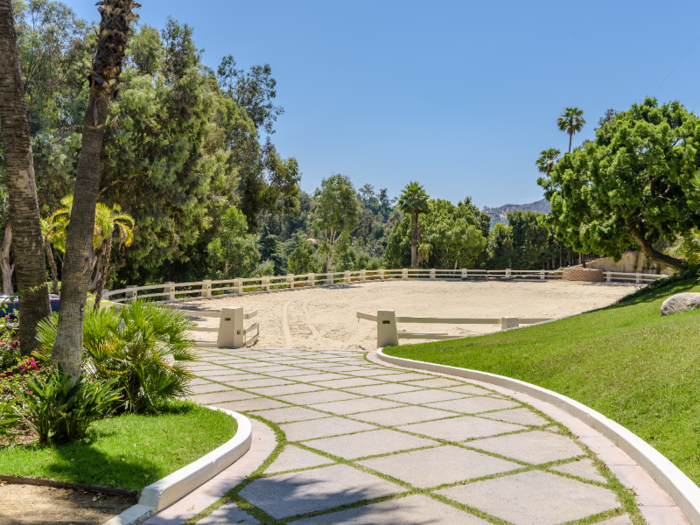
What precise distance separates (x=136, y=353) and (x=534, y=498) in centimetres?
509

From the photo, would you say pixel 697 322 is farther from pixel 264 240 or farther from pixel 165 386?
pixel 264 240

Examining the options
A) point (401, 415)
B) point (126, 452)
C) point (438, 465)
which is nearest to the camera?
point (126, 452)

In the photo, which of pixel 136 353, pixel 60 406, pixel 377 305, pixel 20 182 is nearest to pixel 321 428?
pixel 136 353

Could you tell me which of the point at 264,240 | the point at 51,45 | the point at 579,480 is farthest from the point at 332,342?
the point at 264,240

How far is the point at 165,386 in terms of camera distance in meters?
7.21

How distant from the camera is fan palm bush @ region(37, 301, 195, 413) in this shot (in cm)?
707

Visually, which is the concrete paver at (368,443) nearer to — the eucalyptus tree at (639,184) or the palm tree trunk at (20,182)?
the palm tree trunk at (20,182)

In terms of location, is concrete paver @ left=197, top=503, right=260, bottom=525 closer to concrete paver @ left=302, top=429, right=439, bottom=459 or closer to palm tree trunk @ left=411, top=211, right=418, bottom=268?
concrete paver @ left=302, top=429, right=439, bottom=459

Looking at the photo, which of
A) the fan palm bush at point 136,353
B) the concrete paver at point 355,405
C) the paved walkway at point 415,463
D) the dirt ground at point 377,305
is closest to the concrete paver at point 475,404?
the paved walkway at point 415,463

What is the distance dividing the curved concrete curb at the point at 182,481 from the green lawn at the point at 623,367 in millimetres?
4249

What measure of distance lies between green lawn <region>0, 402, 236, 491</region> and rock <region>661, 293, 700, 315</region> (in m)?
11.5

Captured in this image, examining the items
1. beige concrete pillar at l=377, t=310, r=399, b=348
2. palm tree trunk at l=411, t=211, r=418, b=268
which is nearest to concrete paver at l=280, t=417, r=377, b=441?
beige concrete pillar at l=377, t=310, r=399, b=348

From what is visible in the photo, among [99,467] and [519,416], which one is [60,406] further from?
[519,416]

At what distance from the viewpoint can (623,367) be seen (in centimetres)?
798
